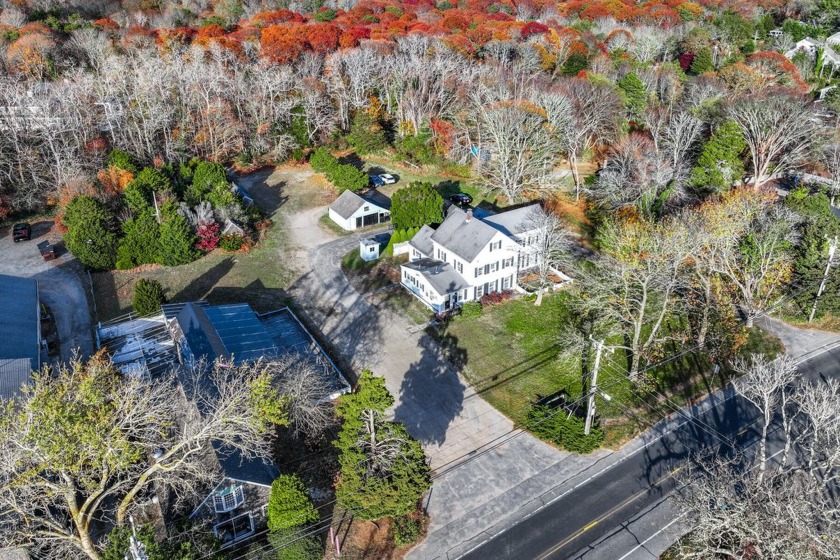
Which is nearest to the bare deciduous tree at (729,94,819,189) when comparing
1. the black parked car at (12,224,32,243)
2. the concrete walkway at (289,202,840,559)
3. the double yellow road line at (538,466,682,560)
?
the concrete walkway at (289,202,840,559)

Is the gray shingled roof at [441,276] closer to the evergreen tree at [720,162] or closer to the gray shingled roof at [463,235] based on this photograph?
Result: the gray shingled roof at [463,235]

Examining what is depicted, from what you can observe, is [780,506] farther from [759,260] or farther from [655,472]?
[759,260]

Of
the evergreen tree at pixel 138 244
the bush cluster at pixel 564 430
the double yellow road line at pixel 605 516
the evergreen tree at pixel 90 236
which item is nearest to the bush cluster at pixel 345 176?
the evergreen tree at pixel 138 244

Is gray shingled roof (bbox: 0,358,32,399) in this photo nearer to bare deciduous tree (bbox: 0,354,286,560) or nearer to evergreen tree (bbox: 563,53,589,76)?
bare deciduous tree (bbox: 0,354,286,560)

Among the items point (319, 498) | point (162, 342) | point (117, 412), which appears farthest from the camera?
point (162, 342)

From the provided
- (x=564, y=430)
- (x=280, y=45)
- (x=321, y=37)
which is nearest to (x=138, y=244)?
(x=564, y=430)

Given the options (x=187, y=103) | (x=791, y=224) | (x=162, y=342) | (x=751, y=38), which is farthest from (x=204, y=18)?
(x=791, y=224)
